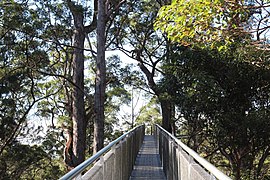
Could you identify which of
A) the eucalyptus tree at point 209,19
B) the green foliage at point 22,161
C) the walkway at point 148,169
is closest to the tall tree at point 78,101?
the green foliage at point 22,161

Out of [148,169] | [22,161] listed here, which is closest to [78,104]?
[22,161]

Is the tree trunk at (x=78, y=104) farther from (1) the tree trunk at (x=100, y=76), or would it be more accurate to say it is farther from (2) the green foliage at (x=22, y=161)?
(1) the tree trunk at (x=100, y=76)

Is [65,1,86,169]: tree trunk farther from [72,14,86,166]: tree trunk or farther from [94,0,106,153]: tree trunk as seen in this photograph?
[94,0,106,153]: tree trunk

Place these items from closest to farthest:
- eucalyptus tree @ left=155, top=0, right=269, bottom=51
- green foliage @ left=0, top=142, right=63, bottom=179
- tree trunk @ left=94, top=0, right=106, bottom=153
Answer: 1. eucalyptus tree @ left=155, top=0, right=269, bottom=51
2. tree trunk @ left=94, top=0, right=106, bottom=153
3. green foliage @ left=0, top=142, right=63, bottom=179

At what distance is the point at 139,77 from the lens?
23484mm

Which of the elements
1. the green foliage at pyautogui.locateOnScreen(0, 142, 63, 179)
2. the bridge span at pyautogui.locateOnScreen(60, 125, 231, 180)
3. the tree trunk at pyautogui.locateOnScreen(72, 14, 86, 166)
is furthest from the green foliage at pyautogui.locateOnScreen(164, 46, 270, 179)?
the green foliage at pyautogui.locateOnScreen(0, 142, 63, 179)

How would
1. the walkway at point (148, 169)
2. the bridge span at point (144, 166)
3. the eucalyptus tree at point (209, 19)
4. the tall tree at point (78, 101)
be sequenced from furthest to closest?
the tall tree at point (78, 101) → the walkway at point (148, 169) → the eucalyptus tree at point (209, 19) → the bridge span at point (144, 166)

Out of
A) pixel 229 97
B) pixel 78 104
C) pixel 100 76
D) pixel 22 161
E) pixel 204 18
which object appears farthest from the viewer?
pixel 22 161

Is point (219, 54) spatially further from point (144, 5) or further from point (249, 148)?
point (144, 5)

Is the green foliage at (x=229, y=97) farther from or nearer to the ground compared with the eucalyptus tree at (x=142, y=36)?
nearer to the ground

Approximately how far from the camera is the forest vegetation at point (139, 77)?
7348 mm

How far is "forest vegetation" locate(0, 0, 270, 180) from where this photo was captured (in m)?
7.35

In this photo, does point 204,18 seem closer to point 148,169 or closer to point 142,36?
point 148,169

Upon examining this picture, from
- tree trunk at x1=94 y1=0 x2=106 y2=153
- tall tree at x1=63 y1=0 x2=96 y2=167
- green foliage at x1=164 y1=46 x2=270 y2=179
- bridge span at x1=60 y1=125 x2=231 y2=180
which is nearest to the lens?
bridge span at x1=60 y1=125 x2=231 y2=180
